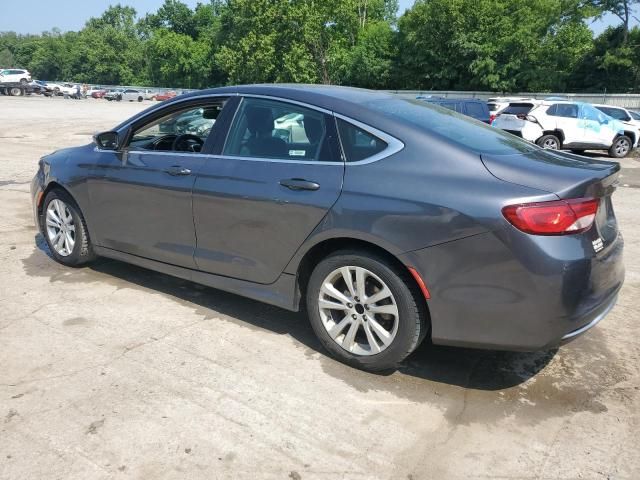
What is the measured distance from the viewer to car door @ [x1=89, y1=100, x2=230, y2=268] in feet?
13.5

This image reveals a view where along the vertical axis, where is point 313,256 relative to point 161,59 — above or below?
below

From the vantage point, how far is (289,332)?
13.3ft

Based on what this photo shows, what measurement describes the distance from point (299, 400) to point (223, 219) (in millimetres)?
1343

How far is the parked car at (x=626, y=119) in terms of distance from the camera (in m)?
17.1

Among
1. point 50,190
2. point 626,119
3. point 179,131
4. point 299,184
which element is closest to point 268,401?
point 299,184

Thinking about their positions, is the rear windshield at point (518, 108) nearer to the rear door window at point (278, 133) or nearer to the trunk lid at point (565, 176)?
the trunk lid at point (565, 176)

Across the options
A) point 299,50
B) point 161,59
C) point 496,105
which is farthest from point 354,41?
point 496,105

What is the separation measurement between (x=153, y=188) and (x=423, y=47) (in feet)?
166

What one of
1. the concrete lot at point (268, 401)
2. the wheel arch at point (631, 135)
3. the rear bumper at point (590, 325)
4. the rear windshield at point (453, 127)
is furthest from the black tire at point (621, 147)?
the rear bumper at point (590, 325)

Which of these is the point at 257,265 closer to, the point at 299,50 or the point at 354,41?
the point at 299,50

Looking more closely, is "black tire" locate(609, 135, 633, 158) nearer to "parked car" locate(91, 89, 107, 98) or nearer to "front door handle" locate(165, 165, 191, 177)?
"front door handle" locate(165, 165, 191, 177)

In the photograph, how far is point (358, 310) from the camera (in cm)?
340

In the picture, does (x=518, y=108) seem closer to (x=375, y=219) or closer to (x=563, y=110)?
(x=563, y=110)

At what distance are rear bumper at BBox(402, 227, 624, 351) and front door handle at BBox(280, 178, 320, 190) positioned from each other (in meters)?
0.72
